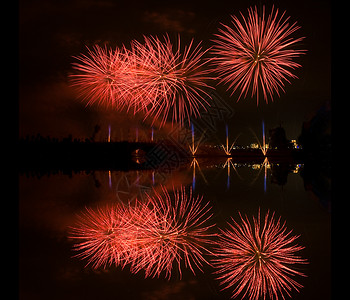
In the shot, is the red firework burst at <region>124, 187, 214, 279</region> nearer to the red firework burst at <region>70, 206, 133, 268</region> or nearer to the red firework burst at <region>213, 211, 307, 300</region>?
the red firework burst at <region>70, 206, 133, 268</region>

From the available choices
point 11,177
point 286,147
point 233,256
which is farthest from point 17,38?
point 286,147

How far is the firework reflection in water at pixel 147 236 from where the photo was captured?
437cm

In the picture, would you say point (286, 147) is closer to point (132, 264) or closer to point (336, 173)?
point (336, 173)

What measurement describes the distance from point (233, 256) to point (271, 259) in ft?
→ 1.50

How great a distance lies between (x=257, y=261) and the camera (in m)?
4.22

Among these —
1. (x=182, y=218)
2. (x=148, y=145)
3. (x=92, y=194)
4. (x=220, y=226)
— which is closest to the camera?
(x=220, y=226)

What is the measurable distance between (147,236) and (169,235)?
0.34 metres

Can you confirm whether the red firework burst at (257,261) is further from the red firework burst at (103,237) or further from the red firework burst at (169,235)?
the red firework burst at (103,237)

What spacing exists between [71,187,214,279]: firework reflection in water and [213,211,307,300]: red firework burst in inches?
12.7

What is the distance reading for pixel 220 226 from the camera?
19.2ft

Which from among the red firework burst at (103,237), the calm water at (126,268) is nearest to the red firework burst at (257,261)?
the calm water at (126,268)

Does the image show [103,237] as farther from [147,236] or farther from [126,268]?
[126,268]

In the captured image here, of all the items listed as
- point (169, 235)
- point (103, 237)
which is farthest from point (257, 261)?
point (103, 237)

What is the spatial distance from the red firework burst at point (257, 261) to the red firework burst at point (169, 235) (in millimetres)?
326
